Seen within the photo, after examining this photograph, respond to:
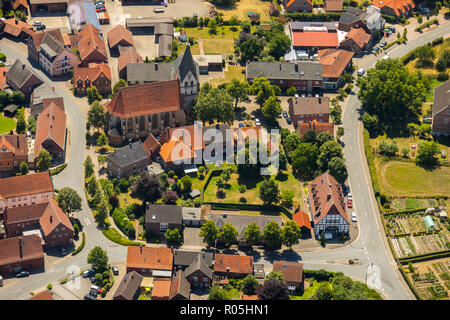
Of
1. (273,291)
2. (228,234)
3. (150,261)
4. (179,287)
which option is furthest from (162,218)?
(273,291)

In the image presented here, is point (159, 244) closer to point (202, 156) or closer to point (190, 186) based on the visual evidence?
point (190, 186)

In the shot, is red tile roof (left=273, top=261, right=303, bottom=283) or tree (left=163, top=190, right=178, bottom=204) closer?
red tile roof (left=273, top=261, right=303, bottom=283)

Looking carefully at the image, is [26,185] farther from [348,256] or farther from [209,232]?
[348,256]

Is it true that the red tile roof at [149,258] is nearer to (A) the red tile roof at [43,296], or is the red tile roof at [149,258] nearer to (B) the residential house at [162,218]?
(B) the residential house at [162,218]

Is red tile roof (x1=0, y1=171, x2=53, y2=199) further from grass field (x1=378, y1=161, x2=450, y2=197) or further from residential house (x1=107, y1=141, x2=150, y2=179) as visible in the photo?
grass field (x1=378, y1=161, x2=450, y2=197)

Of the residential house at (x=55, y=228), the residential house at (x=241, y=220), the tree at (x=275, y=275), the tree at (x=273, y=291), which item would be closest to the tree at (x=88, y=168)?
the residential house at (x=55, y=228)

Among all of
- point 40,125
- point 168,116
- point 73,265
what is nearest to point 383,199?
point 168,116

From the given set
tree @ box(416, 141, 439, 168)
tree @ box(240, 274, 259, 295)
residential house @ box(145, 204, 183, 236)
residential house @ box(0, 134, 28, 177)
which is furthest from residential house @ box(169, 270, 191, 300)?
tree @ box(416, 141, 439, 168)
